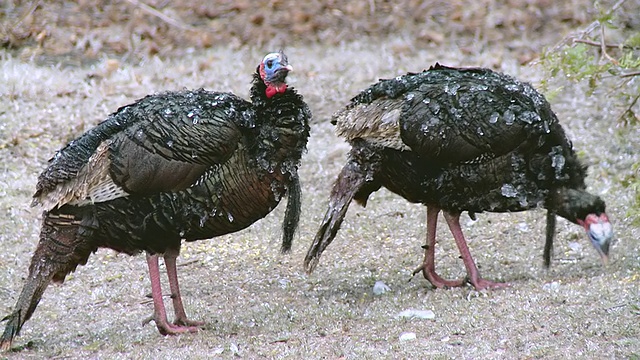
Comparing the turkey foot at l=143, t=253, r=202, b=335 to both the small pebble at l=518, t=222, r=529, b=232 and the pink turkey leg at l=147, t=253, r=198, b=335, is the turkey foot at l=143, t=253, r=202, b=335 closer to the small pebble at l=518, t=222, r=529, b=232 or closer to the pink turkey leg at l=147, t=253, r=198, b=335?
the pink turkey leg at l=147, t=253, r=198, b=335

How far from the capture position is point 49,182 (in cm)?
567

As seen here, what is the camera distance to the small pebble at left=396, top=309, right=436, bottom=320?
19.0 feet

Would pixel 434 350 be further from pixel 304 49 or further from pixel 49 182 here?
pixel 304 49

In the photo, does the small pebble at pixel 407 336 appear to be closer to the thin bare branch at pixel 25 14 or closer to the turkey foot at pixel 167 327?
the turkey foot at pixel 167 327

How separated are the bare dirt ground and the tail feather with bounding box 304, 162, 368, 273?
1.18 feet

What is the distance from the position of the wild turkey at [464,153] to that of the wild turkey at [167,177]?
670 millimetres

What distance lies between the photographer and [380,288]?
260 inches

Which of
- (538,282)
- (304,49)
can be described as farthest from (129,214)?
(304,49)

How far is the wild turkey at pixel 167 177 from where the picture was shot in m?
5.52

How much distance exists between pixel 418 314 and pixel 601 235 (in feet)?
4.54

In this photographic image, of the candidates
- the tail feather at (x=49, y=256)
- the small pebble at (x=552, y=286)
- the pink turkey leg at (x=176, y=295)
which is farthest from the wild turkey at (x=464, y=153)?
the tail feather at (x=49, y=256)

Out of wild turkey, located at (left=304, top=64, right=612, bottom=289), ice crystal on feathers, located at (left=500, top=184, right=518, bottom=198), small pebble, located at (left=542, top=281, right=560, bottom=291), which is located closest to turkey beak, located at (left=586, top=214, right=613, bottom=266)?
wild turkey, located at (left=304, top=64, right=612, bottom=289)

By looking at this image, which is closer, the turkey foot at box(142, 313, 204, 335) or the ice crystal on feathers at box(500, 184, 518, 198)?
the turkey foot at box(142, 313, 204, 335)

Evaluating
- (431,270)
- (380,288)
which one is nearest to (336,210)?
(380,288)
